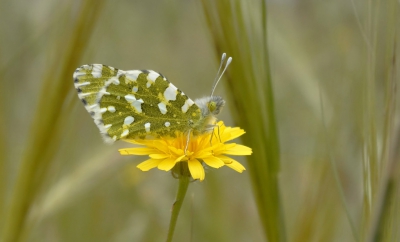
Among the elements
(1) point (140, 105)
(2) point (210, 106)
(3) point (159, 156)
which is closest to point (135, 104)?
(1) point (140, 105)

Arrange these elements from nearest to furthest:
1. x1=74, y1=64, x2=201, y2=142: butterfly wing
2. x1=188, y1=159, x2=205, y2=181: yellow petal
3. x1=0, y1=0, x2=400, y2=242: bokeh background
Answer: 1. x1=0, y1=0, x2=400, y2=242: bokeh background
2. x1=188, y1=159, x2=205, y2=181: yellow petal
3. x1=74, y1=64, x2=201, y2=142: butterfly wing

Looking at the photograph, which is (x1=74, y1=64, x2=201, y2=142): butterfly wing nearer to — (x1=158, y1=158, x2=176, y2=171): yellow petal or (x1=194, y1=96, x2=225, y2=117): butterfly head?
(x1=194, y1=96, x2=225, y2=117): butterfly head

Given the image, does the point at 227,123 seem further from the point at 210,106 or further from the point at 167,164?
the point at 167,164

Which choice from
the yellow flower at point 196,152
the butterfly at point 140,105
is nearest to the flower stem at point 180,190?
the yellow flower at point 196,152

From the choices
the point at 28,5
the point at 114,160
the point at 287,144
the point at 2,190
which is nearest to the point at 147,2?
the point at 28,5

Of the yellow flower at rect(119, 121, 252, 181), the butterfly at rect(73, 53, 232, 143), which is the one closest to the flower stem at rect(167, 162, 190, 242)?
the yellow flower at rect(119, 121, 252, 181)

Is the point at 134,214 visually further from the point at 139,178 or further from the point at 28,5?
the point at 28,5

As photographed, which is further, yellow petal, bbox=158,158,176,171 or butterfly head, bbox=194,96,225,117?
butterfly head, bbox=194,96,225,117
